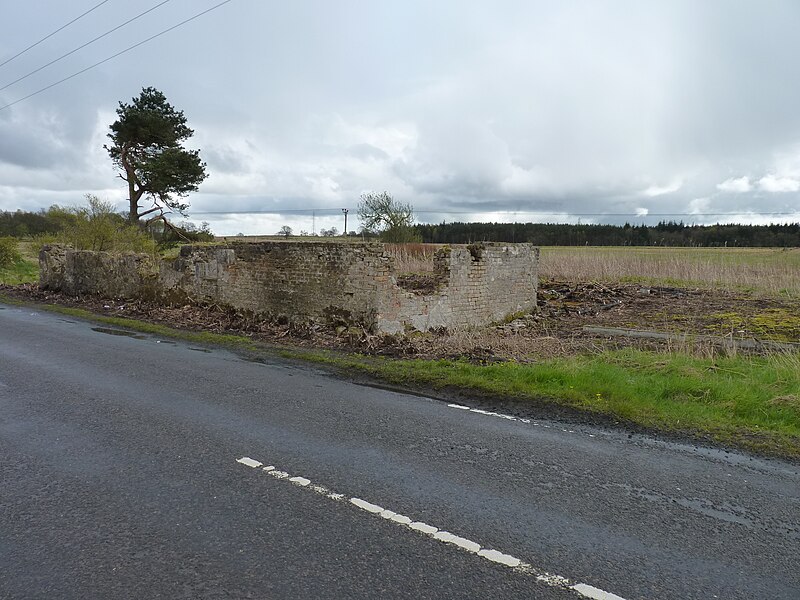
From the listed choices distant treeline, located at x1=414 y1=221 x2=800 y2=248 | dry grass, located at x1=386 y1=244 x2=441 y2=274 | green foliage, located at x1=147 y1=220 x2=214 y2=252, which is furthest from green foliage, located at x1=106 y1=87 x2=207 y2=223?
distant treeline, located at x1=414 y1=221 x2=800 y2=248

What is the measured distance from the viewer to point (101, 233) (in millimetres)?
25344

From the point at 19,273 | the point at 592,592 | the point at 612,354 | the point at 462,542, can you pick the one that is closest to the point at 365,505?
the point at 462,542

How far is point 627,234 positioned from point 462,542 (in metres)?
86.2

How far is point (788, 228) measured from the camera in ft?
266

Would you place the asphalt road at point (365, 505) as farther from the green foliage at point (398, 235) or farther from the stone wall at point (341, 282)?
the green foliage at point (398, 235)

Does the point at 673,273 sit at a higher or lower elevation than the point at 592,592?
higher

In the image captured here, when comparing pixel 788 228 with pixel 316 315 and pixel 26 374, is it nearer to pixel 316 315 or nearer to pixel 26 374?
pixel 316 315

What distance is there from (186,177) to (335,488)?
1171 inches

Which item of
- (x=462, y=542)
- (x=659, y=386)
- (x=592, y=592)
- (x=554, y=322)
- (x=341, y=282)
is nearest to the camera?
(x=592, y=592)

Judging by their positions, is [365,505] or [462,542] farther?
[365,505]

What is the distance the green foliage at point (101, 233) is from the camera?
25344 millimetres

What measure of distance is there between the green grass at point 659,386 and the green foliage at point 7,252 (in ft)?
102

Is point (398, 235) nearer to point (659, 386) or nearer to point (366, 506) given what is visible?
point (659, 386)

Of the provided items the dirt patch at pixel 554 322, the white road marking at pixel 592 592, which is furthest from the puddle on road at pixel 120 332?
the white road marking at pixel 592 592
